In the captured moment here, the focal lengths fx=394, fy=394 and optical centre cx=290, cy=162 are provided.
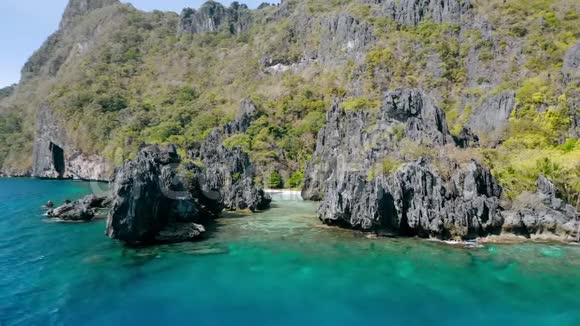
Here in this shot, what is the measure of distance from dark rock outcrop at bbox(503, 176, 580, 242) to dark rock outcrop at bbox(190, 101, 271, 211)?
3226 cm

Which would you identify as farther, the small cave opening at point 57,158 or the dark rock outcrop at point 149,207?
the small cave opening at point 57,158

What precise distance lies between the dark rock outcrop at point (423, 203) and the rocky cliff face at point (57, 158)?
346 ft

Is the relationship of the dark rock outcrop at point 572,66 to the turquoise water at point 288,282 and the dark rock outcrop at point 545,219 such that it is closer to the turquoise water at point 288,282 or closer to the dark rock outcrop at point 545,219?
the dark rock outcrop at point 545,219

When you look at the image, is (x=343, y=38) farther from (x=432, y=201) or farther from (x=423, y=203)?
(x=423, y=203)

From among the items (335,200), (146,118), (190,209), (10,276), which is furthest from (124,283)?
(146,118)

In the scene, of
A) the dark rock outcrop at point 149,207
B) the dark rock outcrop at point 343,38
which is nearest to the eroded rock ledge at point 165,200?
the dark rock outcrop at point 149,207

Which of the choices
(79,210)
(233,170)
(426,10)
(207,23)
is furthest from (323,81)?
(207,23)

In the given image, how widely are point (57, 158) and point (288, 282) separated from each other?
140952 millimetres

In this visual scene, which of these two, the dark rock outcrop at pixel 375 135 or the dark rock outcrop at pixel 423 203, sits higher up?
the dark rock outcrop at pixel 375 135

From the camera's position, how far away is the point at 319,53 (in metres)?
142

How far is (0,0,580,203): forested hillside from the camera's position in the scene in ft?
210

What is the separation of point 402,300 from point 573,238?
2093cm

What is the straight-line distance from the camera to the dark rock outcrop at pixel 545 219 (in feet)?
117

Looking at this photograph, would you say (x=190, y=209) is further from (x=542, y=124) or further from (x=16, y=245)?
(x=542, y=124)
